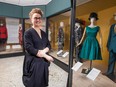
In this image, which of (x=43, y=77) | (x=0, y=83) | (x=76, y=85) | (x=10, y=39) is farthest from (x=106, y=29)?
(x=10, y=39)

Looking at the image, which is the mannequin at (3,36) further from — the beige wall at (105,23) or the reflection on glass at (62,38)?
the beige wall at (105,23)

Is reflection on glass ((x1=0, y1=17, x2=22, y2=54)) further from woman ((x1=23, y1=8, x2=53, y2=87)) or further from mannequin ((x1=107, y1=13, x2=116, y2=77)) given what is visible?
woman ((x1=23, y1=8, x2=53, y2=87))

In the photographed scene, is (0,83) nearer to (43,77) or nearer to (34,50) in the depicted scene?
(43,77)

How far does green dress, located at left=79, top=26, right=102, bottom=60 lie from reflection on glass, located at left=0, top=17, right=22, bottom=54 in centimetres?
340

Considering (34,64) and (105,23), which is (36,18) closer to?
(34,64)

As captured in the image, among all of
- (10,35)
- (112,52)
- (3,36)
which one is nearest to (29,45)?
(112,52)

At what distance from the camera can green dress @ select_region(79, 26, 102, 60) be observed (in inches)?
90.0

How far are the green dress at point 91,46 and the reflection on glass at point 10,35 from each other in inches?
134

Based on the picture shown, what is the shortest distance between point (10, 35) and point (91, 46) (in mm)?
3763

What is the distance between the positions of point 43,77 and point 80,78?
1.23 m

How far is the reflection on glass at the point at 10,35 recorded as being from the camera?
474 centimetres

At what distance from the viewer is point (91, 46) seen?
7.55 ft

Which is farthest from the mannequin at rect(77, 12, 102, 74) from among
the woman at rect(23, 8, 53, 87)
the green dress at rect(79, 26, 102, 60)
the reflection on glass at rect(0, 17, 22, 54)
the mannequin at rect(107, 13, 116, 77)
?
the reflection on glass at rect(0, 17, 22, 54)

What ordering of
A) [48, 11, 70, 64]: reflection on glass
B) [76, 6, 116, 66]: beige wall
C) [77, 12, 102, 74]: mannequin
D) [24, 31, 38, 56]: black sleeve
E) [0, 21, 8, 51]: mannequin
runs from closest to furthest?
[24, 31, 38, 56]: black sleeve → [77, 12, 102, 74]: mannequin → [76, 6, 116, 66]: beige wall → [48, 11, 70, 64]: reflection on glass → [0, 21, 8, 51]: mannequin
